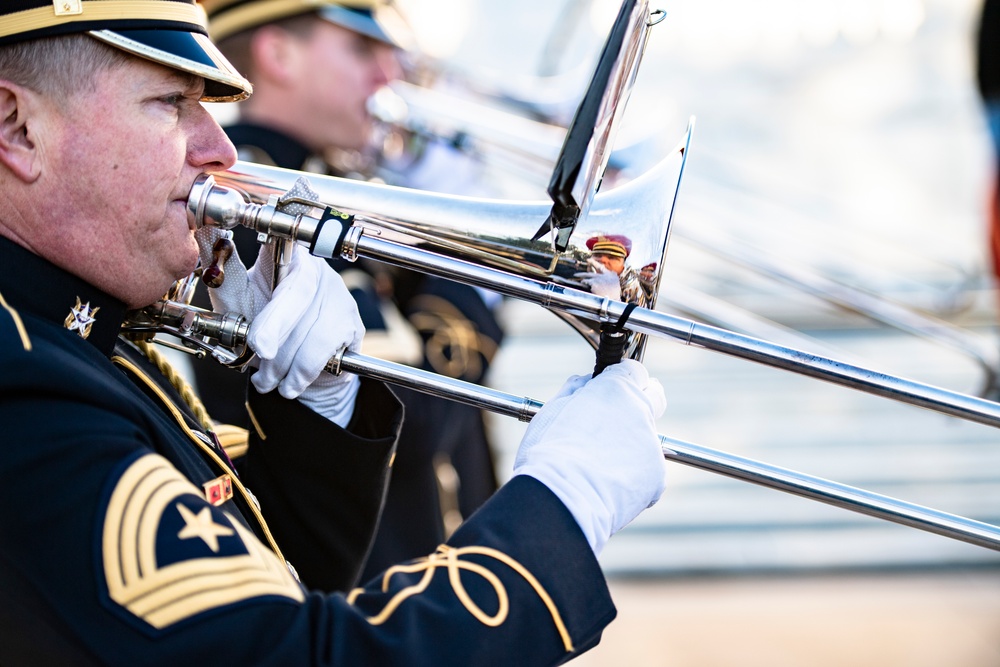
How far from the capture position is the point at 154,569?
119 cm

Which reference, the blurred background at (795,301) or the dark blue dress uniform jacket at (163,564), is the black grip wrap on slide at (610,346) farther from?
the blurred background at (795,301)

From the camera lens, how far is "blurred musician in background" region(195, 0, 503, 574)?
2.93 meters

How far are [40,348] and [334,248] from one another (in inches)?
17.7

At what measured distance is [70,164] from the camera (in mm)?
1424

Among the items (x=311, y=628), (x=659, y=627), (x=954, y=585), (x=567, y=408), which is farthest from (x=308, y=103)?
(x=954, y=585)

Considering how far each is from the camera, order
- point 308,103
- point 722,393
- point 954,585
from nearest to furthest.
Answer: point 308,103 < point 954,585 < point 722,393

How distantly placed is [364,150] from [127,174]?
229 centimetres

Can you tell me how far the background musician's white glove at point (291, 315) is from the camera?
1722 millimetres

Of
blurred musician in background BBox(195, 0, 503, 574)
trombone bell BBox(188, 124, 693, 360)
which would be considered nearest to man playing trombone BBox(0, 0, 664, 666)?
trombone bell BBox(188, 124, 693, 360)

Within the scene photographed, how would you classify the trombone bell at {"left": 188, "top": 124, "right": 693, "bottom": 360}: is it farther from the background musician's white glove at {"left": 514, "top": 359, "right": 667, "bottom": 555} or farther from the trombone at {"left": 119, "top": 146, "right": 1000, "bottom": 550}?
the background musician's white glove at {"left": 514, "top": 359, "right": 667, "bottom": 555}

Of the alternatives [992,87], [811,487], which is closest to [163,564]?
[811,487]

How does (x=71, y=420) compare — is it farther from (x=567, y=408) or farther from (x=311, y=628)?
(x=567, y=408)

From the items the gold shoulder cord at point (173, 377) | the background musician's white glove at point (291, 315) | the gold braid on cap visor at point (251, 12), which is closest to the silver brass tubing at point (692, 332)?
the background musician's white glove at point (291, 315)

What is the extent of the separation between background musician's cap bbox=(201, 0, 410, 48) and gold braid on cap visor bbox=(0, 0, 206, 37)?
1.91 m
